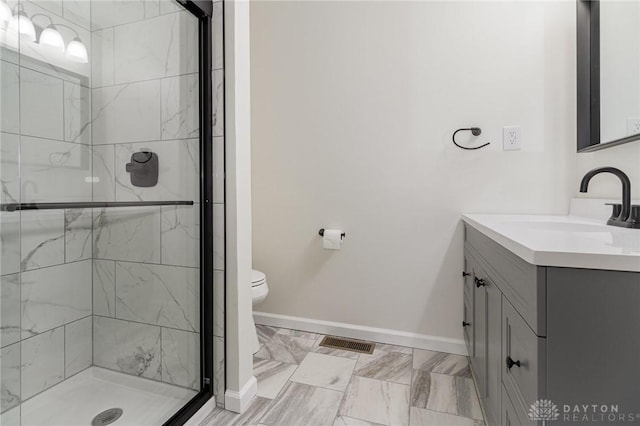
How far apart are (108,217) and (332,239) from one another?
118 centimetres

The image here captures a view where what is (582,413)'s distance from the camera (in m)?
0.62

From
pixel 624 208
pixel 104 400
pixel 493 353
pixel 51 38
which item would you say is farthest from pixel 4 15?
pixel 624 208

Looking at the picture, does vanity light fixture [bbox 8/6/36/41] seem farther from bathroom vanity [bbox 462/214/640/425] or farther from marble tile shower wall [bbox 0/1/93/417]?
bathroom vanity [bbox 462/214/640/425]

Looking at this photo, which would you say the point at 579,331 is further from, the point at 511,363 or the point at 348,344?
the point at 348,344

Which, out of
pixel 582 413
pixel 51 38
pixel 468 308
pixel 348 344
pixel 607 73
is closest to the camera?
pixel 582 413

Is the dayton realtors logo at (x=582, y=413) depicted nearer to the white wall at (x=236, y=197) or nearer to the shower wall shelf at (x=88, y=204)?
the white wall at (x=236, y=197)

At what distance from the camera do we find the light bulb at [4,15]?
97cm

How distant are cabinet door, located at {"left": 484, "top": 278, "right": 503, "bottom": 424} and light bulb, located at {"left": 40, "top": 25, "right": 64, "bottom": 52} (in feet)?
5.79

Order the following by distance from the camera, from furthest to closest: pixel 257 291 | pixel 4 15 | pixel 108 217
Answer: pixel 257 291 → pixel 108 217 → pixel 4 15

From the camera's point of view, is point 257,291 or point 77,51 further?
point 257,291

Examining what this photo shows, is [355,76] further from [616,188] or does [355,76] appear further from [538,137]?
[616,188]

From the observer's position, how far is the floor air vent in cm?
190

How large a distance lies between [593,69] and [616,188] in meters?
0.58

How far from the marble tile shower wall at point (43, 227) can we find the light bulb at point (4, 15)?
0.07 m
